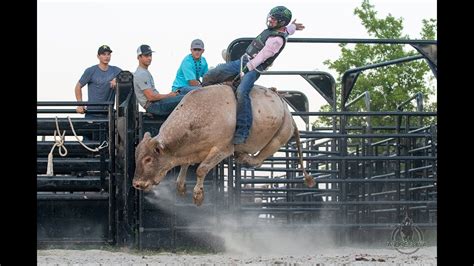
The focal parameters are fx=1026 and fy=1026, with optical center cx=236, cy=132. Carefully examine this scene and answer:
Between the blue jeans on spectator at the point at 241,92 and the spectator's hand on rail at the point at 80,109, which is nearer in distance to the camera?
the blue jeans on spectator at the point at 241,92

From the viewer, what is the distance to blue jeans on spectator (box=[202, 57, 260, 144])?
10.3m

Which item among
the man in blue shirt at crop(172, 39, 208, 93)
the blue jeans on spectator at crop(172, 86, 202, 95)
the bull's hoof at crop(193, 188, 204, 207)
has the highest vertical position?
the man in blue shirt at crop(172, 39, 208, 93)

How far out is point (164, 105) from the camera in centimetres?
1158

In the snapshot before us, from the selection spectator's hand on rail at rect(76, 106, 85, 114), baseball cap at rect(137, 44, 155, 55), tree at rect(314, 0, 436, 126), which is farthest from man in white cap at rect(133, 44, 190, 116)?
tree at rect(314, 0, 436, 126)

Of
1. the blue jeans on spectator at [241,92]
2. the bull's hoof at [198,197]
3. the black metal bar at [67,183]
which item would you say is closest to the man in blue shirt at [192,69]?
the blue jeans on spectator at [241,92]

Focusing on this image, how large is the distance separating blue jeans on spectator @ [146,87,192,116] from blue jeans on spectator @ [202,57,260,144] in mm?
577

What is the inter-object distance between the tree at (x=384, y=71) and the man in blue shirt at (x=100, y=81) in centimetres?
1218

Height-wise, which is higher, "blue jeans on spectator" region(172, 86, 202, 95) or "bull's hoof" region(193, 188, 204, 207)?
"blue jeans on spectator" region(172, 86, 202, 95)

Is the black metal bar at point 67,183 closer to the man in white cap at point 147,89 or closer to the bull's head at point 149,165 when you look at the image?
the man in white cap at point 147,89

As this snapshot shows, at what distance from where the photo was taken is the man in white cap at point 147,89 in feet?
36.8

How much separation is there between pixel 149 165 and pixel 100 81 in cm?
221

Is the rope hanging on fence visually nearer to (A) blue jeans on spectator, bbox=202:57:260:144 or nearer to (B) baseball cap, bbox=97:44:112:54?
(B) baseball cap, bbox=97:44:112:54
